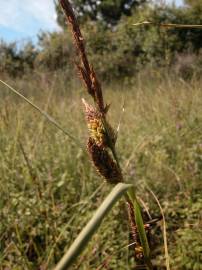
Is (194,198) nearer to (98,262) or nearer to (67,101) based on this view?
(98,262)

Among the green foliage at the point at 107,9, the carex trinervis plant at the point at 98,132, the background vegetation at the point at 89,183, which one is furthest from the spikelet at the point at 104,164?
the green foliage at the point at 107,9

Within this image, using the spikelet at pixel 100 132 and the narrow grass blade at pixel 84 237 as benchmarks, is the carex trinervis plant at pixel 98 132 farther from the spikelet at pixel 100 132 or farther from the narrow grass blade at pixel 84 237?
the narrow grass blade at pixel 84 237

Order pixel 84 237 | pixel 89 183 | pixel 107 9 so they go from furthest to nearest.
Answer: pixel 107 9 < pixel 89 183 < pixel 84 237

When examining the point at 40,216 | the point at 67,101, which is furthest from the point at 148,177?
the point at 67,101

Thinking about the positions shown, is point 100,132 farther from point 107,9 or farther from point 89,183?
point 107,9

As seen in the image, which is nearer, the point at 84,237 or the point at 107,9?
the point at 84,237

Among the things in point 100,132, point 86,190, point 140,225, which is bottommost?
point 86,190

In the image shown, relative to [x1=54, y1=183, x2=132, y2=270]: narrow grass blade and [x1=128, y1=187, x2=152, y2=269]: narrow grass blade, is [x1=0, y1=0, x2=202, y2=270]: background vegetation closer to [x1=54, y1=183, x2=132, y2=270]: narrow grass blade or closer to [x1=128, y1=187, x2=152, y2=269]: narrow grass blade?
[x1=128, y1=187, x2=152, y2=269]: narrow grass blade

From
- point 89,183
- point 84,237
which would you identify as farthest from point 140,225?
point 89,183
